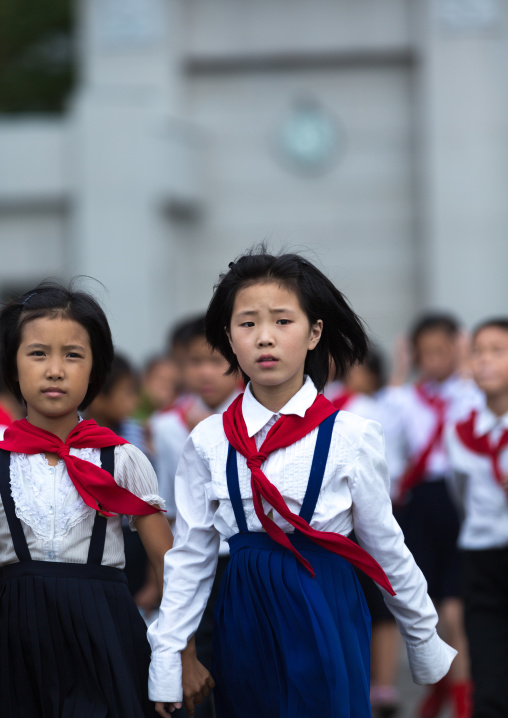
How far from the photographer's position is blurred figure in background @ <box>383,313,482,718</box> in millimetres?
5973

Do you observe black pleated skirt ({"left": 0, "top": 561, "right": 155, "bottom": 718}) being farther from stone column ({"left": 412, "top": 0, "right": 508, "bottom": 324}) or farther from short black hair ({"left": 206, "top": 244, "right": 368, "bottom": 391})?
stone column ({"left": 412, "top": 0, "right": 508, "bottom": 324})

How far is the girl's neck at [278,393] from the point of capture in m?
2.98

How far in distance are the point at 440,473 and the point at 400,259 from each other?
7648 millimetres

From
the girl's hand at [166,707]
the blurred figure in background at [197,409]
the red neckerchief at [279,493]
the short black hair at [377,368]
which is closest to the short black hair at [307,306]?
the red neckerchief at [279,493]

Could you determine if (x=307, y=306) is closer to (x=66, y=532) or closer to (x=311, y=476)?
(x=311, y=476)

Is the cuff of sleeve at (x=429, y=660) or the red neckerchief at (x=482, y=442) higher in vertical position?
the red neckerchief at (x=482, y=442)

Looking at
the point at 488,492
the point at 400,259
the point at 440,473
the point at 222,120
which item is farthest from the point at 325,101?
the point at 488,492

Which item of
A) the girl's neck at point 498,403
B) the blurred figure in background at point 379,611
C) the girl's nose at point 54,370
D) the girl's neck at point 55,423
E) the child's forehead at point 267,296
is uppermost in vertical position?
the child's forehead at point 267,296

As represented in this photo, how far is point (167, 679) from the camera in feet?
9.18

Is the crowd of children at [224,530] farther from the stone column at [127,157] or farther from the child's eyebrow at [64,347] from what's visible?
the stone column at [127,157]

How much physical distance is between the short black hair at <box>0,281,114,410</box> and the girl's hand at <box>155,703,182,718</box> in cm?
84

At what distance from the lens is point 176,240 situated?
44.3 ft

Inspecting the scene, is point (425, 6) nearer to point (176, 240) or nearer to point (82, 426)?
point (176, 240)

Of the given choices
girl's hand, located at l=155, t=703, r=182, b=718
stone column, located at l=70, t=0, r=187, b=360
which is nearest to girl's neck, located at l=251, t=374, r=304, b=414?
girl's hand, located at l=155, t=703, r=182, b=718
